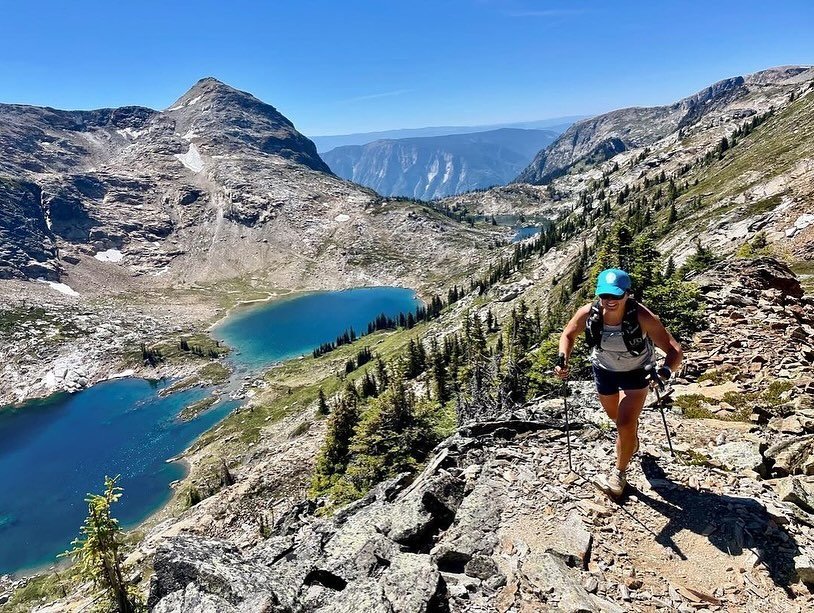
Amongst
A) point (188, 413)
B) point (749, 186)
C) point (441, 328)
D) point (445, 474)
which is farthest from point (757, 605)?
point (188, 413)

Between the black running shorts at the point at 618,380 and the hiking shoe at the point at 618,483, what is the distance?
1.82 metres

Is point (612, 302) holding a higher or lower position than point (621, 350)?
higher

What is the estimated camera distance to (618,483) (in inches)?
401

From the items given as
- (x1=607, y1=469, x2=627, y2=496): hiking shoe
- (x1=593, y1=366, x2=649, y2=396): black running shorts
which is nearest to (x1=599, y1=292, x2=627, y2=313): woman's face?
(x1=593, y1=366, x2=649, y2=396): black running shorts

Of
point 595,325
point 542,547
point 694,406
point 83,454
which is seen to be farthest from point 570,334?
point 83,454

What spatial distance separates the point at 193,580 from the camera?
1344 cm

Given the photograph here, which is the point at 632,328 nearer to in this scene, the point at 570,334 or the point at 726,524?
the point at 570,334

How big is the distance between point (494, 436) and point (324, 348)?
568 feet

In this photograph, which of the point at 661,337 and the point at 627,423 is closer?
the point at 661,337

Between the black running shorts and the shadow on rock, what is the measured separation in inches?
102

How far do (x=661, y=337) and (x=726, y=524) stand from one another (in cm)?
401

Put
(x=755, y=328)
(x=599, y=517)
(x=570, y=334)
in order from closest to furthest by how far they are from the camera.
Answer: (x=599, y=517) < (x=570, y=334) < (x=755, y=328)

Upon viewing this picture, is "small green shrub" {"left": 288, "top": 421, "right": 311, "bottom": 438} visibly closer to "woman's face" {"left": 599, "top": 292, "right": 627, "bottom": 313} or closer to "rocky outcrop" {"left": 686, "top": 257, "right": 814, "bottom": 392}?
"rocky outcrop" {"left": 686, "top": 257, "right": 814, "bottom": 392}

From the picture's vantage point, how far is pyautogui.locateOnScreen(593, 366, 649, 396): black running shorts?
31.9 feet
